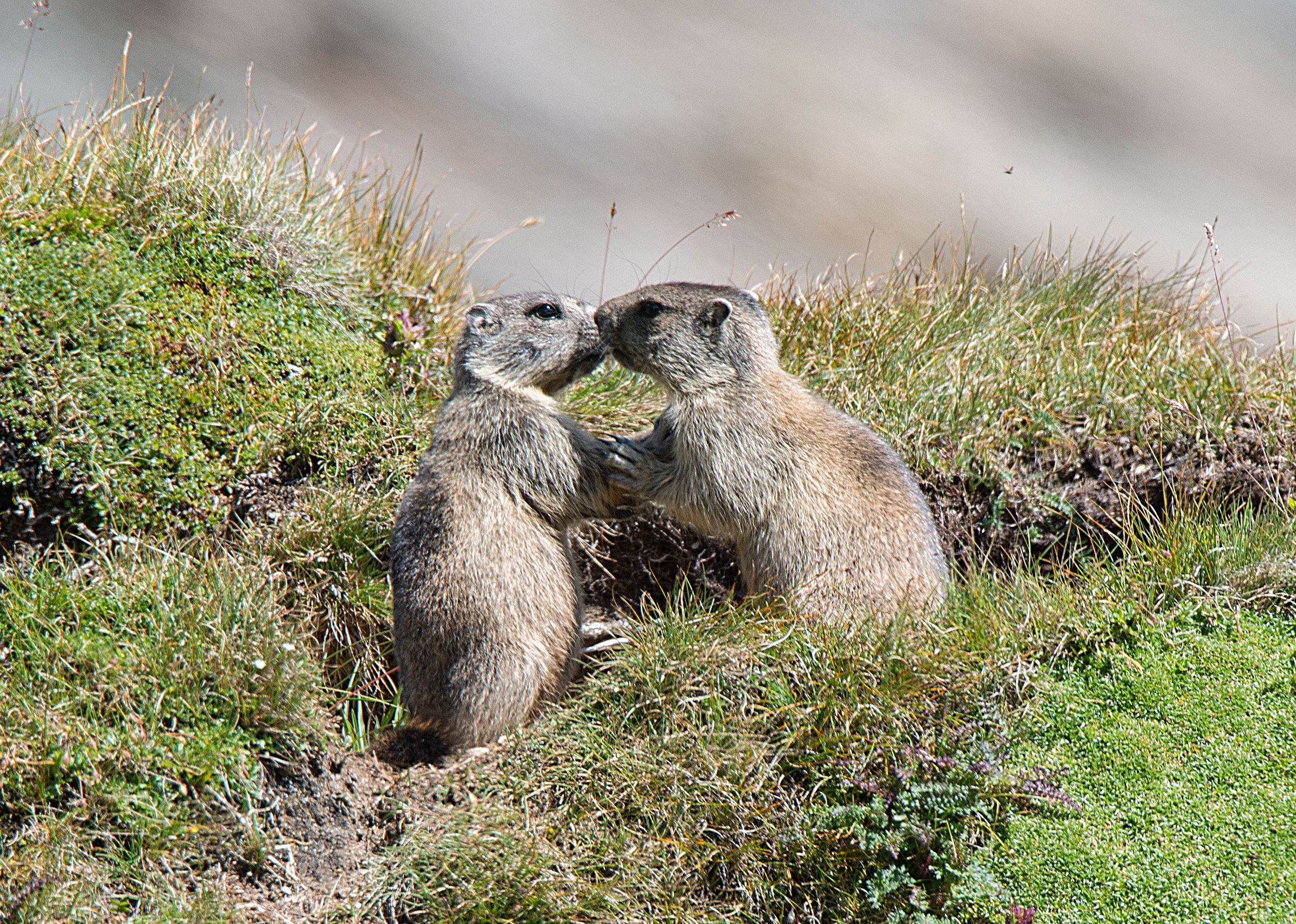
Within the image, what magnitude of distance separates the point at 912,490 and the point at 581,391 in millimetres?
2521

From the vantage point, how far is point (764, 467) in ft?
18.6

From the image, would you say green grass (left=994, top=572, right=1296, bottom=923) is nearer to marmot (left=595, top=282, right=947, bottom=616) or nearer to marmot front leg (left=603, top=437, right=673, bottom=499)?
marmot (left=595, top=282, right=947, bottom=616)

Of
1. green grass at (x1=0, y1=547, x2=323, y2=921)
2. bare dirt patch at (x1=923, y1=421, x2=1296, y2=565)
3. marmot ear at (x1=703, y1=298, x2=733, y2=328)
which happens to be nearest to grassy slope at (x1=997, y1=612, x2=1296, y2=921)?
bare dirt patch at (x1=923, y1=421, x2=1296, y2=565)

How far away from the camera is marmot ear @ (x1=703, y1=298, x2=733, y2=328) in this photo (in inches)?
235

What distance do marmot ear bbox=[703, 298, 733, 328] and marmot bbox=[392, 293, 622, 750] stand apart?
0.70 meters

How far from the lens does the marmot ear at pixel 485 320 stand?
19.9 feet

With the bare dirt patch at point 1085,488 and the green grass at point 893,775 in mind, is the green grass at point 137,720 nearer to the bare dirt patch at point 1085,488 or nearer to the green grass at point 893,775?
the green grass at point 893,775

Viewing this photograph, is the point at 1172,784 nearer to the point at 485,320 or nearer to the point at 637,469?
the point at 637,469

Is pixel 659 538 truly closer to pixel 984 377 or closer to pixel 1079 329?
pixel 984 377

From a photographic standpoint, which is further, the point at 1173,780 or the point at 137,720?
the point at 1173,780

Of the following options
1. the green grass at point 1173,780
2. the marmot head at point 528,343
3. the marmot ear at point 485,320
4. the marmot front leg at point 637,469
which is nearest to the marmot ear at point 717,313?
the marmot head at point 528,343

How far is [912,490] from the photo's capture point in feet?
19.1

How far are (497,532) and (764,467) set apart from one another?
4.64ft

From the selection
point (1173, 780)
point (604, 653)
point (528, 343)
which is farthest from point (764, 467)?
point (1173, 780)
